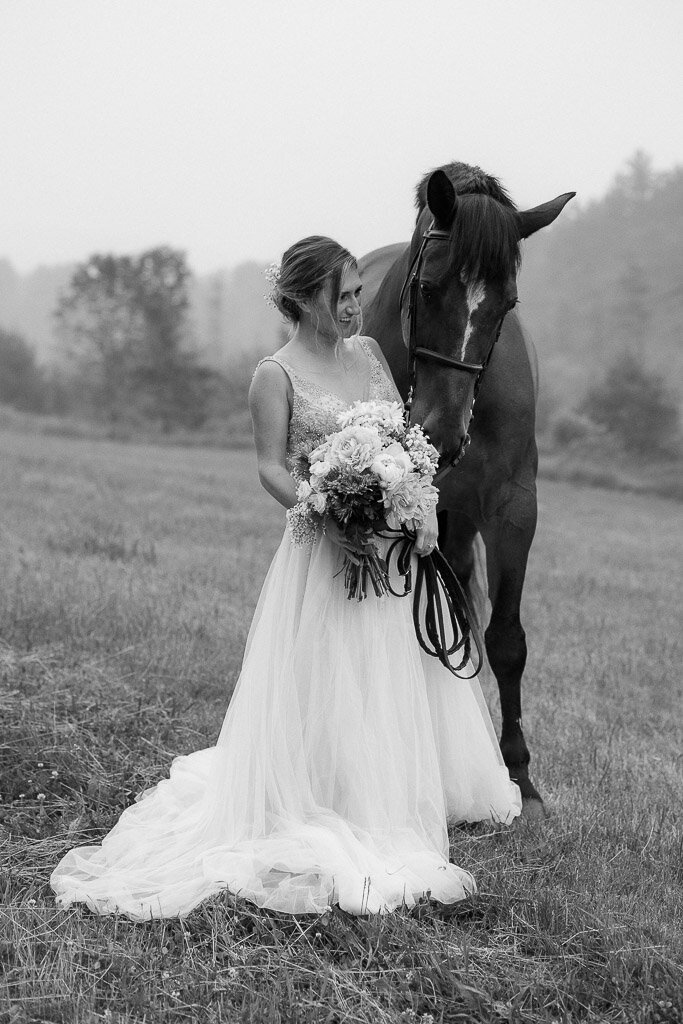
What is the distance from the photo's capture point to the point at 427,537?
378cm

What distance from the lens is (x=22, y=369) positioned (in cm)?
4794

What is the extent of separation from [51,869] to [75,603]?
3750mm

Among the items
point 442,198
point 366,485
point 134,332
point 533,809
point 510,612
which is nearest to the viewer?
point 366,485

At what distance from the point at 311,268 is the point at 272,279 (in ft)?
0.79

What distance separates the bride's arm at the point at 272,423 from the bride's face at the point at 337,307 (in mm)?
233

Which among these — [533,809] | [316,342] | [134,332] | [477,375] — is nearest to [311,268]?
[316,342]

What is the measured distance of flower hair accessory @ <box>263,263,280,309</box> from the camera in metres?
3.74

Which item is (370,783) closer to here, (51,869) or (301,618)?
(301,618)

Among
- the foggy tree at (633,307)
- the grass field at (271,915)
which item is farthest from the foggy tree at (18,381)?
the grass field at (271,915)

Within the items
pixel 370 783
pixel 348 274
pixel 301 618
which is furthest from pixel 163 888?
pixel 348 274

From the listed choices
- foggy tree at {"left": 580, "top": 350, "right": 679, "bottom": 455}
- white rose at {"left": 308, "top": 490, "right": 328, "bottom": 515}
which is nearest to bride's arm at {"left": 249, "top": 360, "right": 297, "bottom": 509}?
white rose at {"left": 308, "top": 490, "right": 328, "bottom": 515}

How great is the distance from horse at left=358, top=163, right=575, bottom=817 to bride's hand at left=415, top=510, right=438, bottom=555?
297 millimetres

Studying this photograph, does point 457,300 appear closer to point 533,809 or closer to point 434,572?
point 434,572

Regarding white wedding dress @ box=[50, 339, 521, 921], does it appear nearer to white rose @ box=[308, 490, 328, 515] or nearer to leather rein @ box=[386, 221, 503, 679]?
leather rein @ box=[386, 221, 503, 679]
